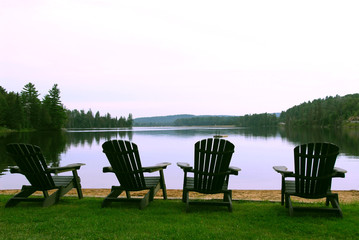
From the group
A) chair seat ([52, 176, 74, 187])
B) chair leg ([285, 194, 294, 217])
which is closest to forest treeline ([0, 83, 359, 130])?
chair seat ([52, 176, 74, 187])

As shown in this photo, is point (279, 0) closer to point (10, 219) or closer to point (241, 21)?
point (241, 21)

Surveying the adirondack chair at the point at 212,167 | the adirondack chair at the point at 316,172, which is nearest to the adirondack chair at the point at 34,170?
the adirondack chair at the point at 212,167

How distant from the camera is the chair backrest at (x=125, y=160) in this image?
4734 millimetres

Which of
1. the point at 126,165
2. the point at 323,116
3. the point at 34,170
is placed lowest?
the point at 34,170

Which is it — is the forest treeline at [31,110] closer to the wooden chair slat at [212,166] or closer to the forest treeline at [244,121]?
the wooden chair slat at [212,166]

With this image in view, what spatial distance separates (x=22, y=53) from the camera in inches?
822

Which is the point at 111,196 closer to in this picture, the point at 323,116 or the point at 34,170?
the point at 34,170

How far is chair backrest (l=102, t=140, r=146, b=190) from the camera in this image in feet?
15.5

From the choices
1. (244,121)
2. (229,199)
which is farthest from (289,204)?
(244,121)

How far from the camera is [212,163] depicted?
4555 millimetres

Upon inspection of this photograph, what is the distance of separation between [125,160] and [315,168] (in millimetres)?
2990

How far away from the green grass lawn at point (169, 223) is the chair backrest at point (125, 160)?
19.1 inches

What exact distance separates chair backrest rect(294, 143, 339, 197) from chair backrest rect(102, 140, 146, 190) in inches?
99.8

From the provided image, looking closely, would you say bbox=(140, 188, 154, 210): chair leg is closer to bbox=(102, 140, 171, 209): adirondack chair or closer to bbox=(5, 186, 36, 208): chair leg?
bbox=(102, 140, 171, 209): adirondack chair
